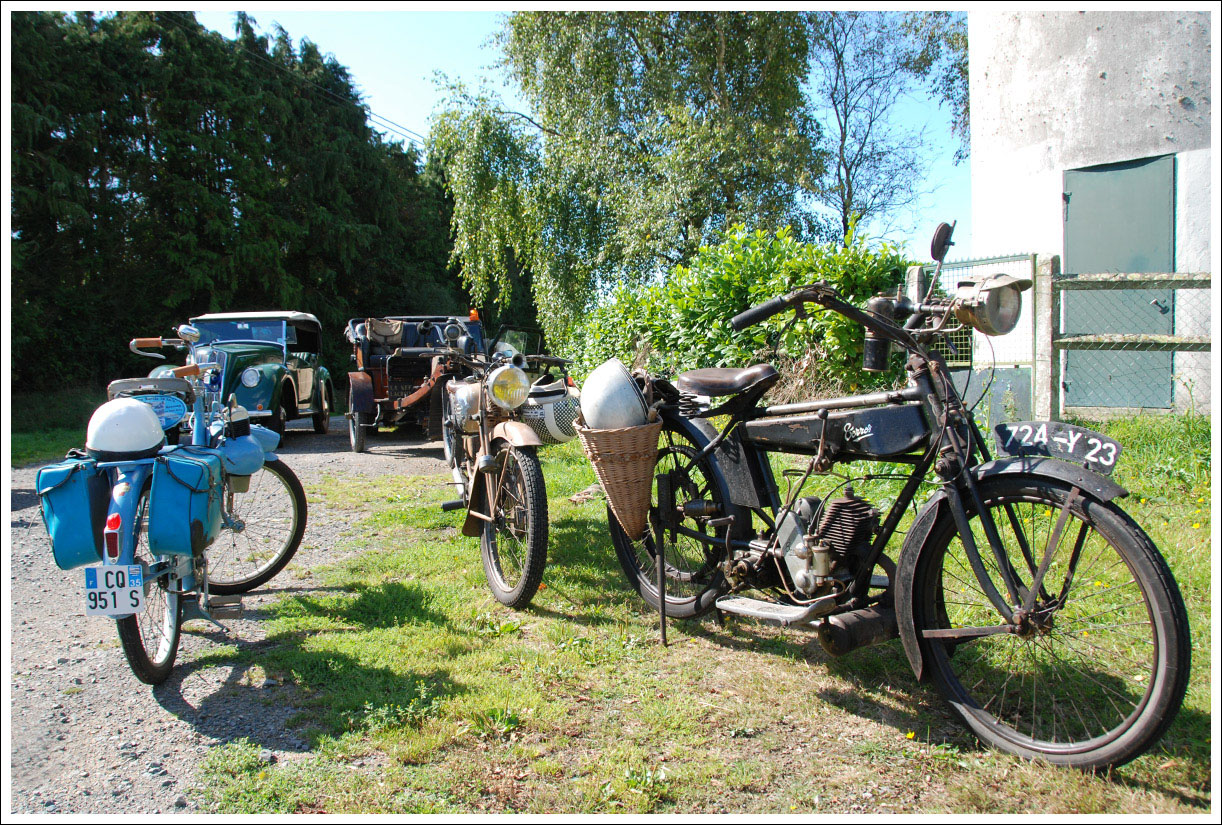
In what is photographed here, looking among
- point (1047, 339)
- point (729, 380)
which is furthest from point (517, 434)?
point (1047, 339)

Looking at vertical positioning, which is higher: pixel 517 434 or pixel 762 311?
pixel 762 311

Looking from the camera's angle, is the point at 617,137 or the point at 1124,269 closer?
the point at 1124,269

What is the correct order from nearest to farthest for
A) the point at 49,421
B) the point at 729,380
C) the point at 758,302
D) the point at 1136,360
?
the point at 729,380, the point at 1136,360, the point at 758,302, the point at 49,421

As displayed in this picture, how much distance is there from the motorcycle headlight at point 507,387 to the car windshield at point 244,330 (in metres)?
7.87

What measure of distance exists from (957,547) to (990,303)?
0.90 meters

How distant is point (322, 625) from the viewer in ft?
11.9

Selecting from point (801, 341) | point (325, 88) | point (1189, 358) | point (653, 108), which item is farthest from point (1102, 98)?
point (325, 88)

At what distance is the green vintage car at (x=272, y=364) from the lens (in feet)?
30.8

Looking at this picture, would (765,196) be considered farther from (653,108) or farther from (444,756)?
(444,756)

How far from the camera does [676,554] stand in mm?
3773

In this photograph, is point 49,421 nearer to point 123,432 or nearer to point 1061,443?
point 123,432

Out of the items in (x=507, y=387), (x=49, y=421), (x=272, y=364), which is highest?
(x=272, y=364)

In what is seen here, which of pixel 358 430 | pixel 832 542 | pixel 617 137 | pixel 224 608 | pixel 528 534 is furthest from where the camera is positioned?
pixel 617 137

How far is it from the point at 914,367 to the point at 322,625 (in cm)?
283
